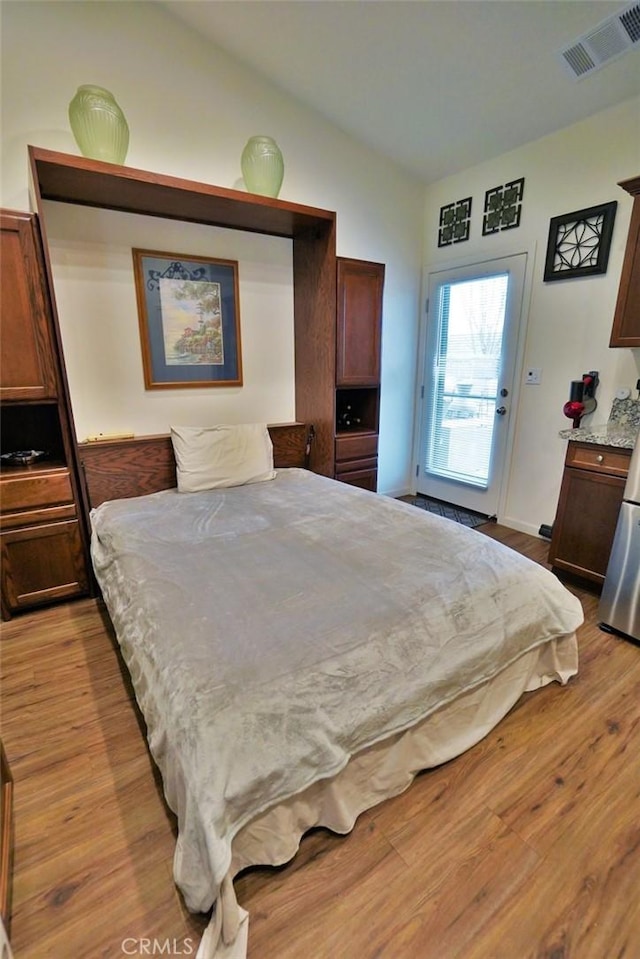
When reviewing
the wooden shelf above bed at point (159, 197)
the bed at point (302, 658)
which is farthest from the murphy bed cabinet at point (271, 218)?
the bed at point (302, 658)

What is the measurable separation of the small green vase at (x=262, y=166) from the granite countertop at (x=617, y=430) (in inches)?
90.7

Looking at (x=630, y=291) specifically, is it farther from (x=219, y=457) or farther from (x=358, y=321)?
(x=219, y=457)

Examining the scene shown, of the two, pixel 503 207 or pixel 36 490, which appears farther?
pixel 503 207

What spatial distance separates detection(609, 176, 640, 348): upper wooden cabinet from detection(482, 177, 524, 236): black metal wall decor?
1.03 m

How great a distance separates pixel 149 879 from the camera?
1.17 meters

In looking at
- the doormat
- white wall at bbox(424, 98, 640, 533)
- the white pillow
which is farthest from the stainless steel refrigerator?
the white pillow

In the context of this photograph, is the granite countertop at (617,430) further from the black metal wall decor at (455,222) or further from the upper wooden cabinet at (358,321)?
the black metal wall decor at (455,222)

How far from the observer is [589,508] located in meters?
2.51

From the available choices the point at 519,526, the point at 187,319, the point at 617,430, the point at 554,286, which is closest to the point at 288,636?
the point at 187,319

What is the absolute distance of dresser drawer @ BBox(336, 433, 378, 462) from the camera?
3.29 meters

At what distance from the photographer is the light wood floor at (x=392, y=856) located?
105cm

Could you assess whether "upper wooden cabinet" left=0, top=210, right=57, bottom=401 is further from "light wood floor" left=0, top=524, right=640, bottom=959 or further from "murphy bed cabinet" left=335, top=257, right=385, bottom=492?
"murphy bed cabinet" left=335, top=257, right=385, bottom=492

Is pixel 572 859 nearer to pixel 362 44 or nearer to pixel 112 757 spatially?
pixel 112 757

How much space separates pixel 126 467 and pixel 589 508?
2.79 meters
